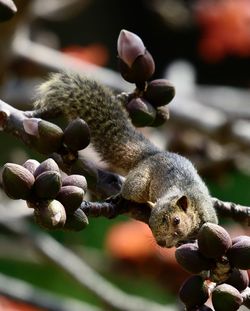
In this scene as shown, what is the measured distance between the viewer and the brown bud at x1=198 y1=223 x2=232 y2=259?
114 cm

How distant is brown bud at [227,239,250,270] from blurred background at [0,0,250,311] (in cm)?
52

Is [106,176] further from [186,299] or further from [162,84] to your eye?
[186,299]

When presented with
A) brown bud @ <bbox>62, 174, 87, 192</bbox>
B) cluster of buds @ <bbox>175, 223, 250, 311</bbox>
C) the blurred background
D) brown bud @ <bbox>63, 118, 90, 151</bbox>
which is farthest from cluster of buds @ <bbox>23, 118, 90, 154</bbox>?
the blurred background

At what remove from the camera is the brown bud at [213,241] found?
3.75 ft

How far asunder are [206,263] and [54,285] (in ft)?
13.4

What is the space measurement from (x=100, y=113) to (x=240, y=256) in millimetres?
437

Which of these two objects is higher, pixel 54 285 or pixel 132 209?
pixel 54 285

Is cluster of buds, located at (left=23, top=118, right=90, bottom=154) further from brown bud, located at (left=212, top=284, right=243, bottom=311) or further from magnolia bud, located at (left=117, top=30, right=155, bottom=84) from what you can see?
brown bud, located at (left=212, top=284, right=243, bottom=311)

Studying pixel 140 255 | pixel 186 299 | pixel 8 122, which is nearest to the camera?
pixel 186 299

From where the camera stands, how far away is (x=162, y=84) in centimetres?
143

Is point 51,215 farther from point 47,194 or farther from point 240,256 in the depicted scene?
point 240,256

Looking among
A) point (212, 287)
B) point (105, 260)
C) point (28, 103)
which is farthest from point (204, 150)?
point (212, 287)

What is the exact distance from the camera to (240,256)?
3.82 ft

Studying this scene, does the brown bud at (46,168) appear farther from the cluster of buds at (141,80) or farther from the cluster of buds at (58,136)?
the cluster of buds at (141,80)
